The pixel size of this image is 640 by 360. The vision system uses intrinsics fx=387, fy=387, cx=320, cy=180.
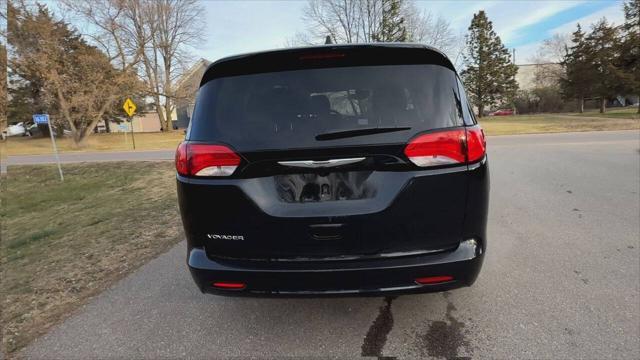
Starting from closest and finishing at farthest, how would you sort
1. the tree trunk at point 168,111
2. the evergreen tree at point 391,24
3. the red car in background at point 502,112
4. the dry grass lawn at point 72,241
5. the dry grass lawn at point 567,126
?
the dry grass lawn at point 72,241 < the dry grass lawn at point 567,126 < the evergreen tree at point 391,24 < the tree trunk at point 168,111 < the red car in background at point 502,112

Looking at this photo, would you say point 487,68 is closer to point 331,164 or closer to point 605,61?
point 605,61

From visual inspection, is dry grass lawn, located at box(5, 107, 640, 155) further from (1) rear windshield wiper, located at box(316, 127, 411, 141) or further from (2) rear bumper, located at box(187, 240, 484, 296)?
(1) rear windshield wiper, located at box(316, 127, 411, 141)

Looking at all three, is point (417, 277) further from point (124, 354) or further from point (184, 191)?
point (124, 354)

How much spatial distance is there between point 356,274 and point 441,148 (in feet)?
2.73

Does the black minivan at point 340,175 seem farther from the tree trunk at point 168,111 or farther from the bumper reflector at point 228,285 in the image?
the tree trunk at point 168,111

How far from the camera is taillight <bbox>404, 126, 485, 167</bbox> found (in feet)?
6.84

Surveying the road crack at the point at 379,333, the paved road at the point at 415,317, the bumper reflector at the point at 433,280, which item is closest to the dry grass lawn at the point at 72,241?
the paved road at the point at 415,317

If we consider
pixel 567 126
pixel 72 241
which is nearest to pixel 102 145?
pixel 72 241

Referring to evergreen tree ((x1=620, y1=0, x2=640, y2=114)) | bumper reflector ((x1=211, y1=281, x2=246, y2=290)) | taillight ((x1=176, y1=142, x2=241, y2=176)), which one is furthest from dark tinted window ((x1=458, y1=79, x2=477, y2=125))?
evergreen tree ((x1=620, y1=0, x2=640, y2=114))

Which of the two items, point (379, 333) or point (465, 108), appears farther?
point (379, 333)

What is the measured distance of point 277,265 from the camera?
7.23ft

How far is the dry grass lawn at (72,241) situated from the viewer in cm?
338

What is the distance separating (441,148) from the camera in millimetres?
2098

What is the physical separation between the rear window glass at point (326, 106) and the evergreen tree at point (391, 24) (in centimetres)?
3251
